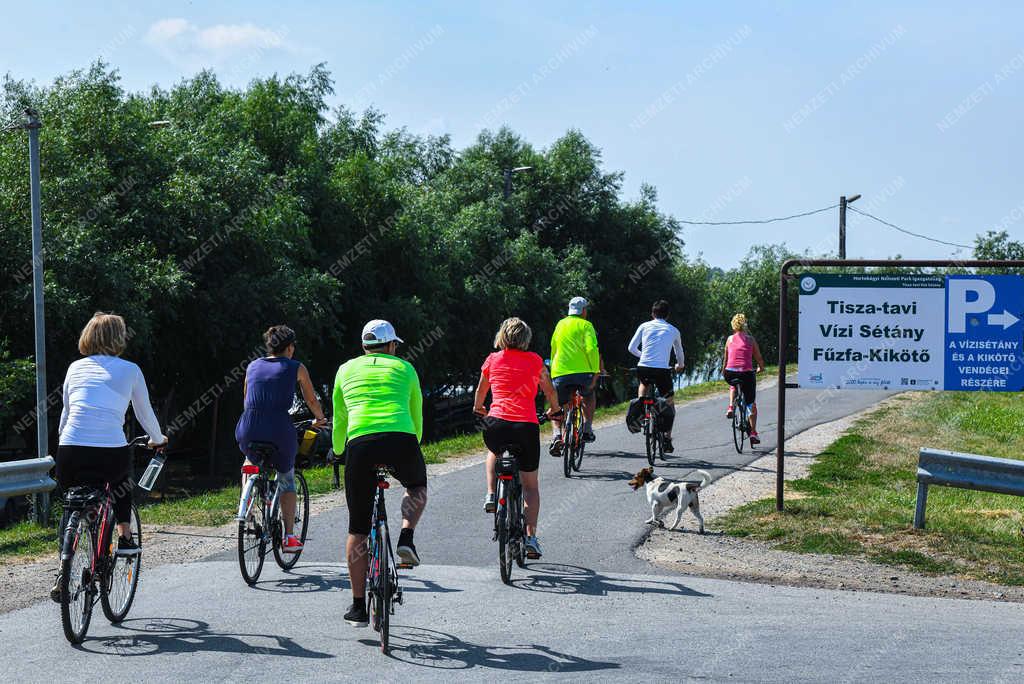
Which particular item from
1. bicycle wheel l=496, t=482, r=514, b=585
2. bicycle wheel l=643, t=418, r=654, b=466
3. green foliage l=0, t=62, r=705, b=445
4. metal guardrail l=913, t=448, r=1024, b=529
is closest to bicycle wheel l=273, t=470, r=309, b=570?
bicycle wheel l=496, t=482, r=514, b=585

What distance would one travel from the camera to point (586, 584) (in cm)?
800

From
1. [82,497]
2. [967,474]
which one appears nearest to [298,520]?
[82,497]

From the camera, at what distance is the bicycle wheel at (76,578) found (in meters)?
6.16

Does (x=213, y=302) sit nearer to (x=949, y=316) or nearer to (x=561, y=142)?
(x=949, y=316)

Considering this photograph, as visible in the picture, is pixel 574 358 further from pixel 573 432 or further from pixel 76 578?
pixel 76 578

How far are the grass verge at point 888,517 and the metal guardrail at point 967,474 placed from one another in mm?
403

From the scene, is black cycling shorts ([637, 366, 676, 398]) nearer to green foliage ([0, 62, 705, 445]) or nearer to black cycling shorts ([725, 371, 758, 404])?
black cycling shorts ([725, 371, 758, 404])

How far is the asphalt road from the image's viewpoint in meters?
5.77

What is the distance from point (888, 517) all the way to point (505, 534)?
180 inches

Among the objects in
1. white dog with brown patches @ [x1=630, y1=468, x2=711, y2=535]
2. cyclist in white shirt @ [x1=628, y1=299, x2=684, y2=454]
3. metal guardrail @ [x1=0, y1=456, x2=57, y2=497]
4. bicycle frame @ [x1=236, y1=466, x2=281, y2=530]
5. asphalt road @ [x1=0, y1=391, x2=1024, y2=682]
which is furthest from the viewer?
cyclist in white shirt @ [x1=628, y1=299, x2=684, y2=454]

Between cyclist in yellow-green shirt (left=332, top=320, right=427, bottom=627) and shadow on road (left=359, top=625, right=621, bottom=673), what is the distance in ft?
1.07

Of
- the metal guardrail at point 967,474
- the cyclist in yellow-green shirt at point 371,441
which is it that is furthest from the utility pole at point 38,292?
the metal guardrail at point 967,474

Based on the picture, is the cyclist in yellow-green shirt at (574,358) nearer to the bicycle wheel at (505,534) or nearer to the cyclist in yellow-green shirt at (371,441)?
the bicycle wheel at (505,534)

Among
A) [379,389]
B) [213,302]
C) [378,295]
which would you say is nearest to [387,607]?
[379,389]
